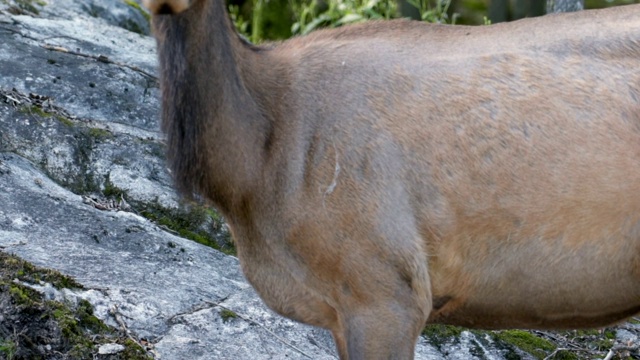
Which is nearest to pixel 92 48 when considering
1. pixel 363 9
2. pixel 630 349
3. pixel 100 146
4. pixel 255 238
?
pixel 100 146

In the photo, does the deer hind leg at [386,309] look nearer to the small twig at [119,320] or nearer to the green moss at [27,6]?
the small twig at [119,320]

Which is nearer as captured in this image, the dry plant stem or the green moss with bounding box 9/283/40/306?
the green moss with bounding box 9/283/40/306

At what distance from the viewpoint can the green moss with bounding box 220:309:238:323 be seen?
626 centimetres

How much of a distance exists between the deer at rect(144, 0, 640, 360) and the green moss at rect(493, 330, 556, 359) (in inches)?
58.2

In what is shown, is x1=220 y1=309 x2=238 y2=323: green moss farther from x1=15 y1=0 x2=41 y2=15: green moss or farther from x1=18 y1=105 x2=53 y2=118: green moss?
x1=15 y1=0 x2=41 y2=15: green moss

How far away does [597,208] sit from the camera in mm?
5102

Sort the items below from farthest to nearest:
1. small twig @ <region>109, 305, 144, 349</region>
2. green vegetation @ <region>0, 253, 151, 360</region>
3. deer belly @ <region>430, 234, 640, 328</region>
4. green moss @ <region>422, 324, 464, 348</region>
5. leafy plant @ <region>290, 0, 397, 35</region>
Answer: leafy plant @ <region>290, 0, 397, 35</region>
green moss @ <region>422, 324, 464, 348</region>
small twig @ <region>109, 305, 144, 349</region>
green vegetation @ <region>0, 253, 151, 360</region>
deer belly @ <region>430, 234, 640, 328</region>

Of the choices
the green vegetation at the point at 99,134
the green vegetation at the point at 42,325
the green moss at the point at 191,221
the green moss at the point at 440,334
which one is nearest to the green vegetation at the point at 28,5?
the green vegetation at the point at 99,134

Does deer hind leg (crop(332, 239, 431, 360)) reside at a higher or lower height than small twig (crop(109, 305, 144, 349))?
higher

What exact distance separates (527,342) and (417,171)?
89.7 inches

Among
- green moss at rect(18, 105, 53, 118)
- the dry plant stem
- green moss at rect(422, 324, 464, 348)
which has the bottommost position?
green moss at rect(422, 324, 464, 348)

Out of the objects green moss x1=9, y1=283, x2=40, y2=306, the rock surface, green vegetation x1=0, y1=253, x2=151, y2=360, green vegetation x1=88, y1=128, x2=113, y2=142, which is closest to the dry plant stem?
the rock surface

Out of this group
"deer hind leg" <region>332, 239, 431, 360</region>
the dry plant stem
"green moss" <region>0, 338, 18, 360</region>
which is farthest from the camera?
the dry plant stem

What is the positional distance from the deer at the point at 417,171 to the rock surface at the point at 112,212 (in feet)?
2.96
